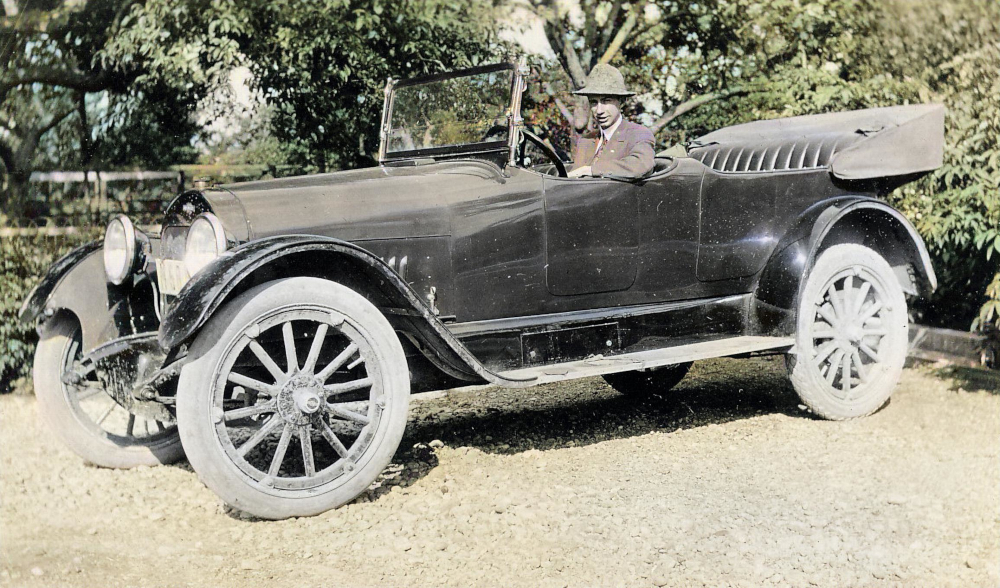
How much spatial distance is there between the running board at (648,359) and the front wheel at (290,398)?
0.58 m

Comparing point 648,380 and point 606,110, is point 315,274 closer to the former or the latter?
point 606,110

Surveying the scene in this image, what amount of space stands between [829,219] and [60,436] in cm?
392

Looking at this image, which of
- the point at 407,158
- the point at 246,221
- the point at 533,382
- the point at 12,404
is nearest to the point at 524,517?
the point at 533,382

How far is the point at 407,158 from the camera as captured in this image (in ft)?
15.5

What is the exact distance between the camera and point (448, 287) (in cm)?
400

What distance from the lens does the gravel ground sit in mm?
2971

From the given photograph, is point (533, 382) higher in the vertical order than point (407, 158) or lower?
lower

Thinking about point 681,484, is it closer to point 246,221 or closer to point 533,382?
point 533,382

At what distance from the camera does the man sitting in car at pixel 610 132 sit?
4438 millimetres

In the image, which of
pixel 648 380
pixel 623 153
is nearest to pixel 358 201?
pixel 623 153

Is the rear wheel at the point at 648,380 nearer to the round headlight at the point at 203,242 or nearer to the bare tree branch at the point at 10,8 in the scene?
the round headlight at the point at 203,242

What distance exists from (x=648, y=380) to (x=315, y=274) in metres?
2.71

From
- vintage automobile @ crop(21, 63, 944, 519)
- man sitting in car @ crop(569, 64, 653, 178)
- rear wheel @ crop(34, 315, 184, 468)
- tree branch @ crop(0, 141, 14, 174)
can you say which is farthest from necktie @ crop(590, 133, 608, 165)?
tree branch @ crop(0, 141, 14, 174)

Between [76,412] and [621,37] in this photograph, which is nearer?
[76,412]
